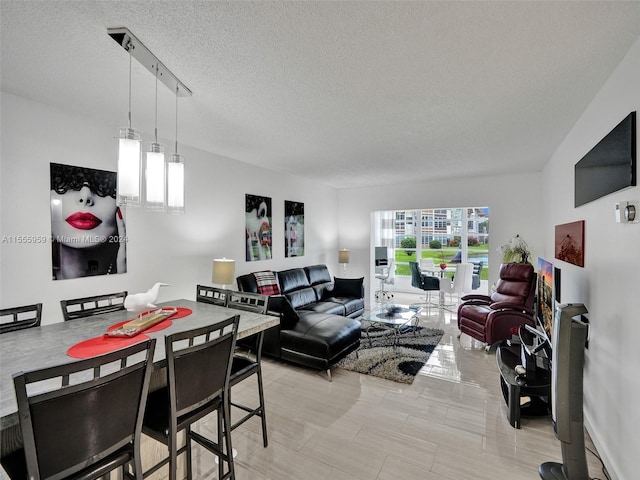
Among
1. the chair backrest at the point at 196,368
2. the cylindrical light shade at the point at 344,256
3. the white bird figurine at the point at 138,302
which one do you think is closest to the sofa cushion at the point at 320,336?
the chair backrest at the point at 196,368

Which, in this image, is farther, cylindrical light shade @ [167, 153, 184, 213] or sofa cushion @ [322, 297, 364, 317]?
sofa cushion @ [322, 297, 364, 317]

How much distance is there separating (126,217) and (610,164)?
4011 millimetres

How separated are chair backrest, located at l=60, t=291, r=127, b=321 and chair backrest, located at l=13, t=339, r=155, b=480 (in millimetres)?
1204

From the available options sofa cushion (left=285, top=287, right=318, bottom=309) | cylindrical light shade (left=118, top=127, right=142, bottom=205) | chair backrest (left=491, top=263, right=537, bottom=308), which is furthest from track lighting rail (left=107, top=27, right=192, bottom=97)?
chair backrest (left=491, top=263, right=537, bottom=308)

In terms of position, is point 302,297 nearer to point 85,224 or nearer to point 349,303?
point 349,303

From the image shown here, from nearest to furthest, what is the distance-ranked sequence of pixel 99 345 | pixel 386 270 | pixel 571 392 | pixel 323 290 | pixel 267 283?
pixel 99 345
pixel 571 392
pixel 267 283
pixel 323 290
pixel 386 270

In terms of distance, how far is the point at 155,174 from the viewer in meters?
1.97

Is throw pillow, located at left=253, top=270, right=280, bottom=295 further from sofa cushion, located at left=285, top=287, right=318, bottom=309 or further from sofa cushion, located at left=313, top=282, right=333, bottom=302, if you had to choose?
sofa cushion, located at left=313, top=282, right=333, bottom=302

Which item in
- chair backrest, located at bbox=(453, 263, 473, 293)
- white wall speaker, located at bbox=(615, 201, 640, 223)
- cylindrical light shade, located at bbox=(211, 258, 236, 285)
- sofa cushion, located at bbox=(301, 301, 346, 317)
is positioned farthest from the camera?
chair backrest, located at bbox=(453, 263, 473, 293)

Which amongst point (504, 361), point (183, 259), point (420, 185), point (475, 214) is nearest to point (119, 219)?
point (183, 259)

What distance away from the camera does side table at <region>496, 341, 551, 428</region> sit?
2426 millimetres

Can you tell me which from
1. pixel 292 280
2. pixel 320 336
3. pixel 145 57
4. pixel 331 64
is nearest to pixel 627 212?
pixel 331 64

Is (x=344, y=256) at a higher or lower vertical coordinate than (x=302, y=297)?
higher

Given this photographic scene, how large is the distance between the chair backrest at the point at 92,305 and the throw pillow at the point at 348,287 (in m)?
3.63
